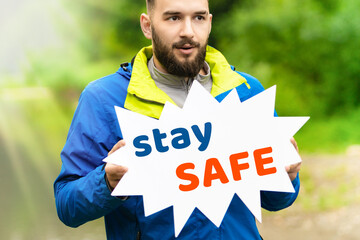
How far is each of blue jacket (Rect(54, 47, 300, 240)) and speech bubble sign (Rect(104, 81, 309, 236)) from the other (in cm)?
10

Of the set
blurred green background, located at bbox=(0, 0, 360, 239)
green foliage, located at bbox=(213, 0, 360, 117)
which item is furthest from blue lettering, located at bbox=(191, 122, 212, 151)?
green foliage, located at bbox=(213, 0, 360, 117)

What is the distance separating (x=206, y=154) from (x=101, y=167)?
27cm

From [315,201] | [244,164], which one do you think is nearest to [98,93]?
[244,164]

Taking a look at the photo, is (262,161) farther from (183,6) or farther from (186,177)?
(183,6)

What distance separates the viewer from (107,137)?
53.0 inches

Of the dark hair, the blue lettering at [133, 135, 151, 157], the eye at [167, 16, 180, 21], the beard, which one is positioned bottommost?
the blue lettering at [133, 135, 151, 157]

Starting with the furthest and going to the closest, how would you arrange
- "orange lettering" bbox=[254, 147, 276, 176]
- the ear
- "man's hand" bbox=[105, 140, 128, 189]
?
the ear → "orange lettering" bbox=[254, 147, 276, 176] → "man's hand" bbox=[105, 140, 128, 189]

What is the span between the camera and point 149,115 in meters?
1.33

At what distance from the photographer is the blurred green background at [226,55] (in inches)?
277

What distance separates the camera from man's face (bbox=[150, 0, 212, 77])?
1354 millimetres

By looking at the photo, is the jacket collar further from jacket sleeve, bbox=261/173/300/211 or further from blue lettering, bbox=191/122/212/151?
jacket sleeve, bbox=261/173/300/211

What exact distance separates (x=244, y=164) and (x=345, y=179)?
4742 mm

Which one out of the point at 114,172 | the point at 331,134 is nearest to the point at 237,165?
the point at 114,172

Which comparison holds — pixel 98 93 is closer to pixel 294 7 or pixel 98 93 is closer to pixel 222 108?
pixel 222 108
